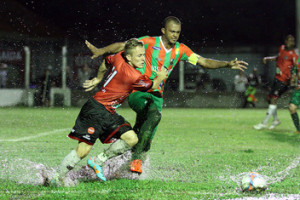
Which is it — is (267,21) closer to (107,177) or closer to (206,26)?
(206,26)

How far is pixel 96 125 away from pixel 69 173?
83cm

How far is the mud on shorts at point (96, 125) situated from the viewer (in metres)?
4.43

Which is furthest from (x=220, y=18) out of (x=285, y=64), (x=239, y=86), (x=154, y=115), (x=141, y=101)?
(x=154, y=115)

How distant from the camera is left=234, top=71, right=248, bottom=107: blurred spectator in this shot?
20.0 m

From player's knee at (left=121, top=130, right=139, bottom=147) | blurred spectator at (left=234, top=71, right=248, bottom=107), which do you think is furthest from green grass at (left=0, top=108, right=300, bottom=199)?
blurred spectator at (left=234, top=71, right=248, bottom=107)

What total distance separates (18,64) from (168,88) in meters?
7.23

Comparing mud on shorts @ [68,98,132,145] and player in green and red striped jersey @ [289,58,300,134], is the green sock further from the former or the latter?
player in green and red striped jersey @ [289,58,300,134]

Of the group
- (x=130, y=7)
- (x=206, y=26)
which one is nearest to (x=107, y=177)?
(x=130, y=7)

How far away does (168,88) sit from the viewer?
19.2 meters

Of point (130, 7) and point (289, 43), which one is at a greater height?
point (130, 7)

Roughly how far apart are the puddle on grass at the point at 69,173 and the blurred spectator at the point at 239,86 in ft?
49.7

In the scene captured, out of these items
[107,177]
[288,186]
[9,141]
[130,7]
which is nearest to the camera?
[288,186]

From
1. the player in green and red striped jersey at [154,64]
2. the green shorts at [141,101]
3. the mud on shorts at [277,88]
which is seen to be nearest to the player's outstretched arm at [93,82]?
the player in green and red striped jersey at [154,64]

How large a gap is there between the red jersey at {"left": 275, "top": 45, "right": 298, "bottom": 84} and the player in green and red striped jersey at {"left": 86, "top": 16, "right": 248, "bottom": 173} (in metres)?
5.58
